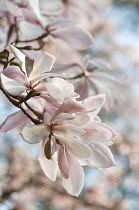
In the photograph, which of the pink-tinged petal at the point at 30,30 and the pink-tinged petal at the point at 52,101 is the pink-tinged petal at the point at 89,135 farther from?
the pink-tinged petal at the point at 30,30

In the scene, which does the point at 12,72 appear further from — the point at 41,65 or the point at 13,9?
the point at 13,9

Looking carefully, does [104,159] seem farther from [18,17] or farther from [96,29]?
[96,29]

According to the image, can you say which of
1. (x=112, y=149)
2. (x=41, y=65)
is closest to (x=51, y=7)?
(x=41, y=65)

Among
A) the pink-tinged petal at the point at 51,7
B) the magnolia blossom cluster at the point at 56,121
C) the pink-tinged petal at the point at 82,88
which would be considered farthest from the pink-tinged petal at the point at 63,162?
the pink-tinged petal at the point at 51,7

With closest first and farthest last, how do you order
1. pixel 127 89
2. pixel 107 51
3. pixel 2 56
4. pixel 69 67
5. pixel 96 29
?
1. pixel 2 56
2. pixel 69 67
3. pixel 96 29
4. pixel 127 89
5. pixel 107 51

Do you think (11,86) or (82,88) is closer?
(11,86)

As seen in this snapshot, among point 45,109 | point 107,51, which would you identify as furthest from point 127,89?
point 45,109

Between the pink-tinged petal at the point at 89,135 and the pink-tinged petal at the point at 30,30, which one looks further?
the pink-tinged petal at the point at 30,30
